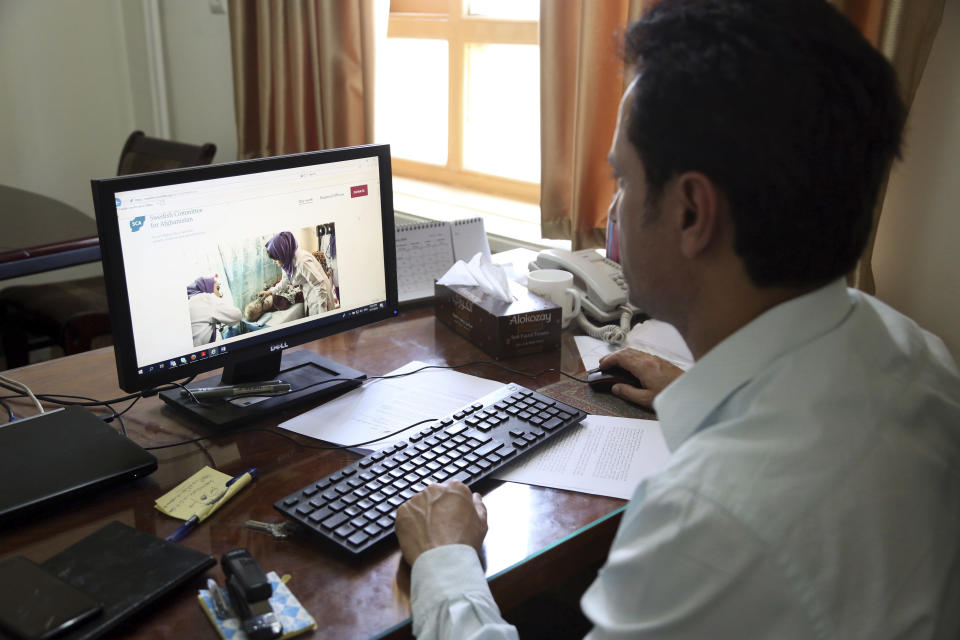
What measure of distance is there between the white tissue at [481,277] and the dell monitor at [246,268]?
0.70ft

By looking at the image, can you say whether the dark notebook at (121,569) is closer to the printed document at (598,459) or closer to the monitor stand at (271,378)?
the monitor stand at (271,378)

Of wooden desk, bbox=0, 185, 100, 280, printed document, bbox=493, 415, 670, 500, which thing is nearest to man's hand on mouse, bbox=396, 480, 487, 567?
printed document, bbox=493, 415, 670, 500

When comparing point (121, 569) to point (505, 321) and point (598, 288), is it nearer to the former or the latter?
point (505, 321)

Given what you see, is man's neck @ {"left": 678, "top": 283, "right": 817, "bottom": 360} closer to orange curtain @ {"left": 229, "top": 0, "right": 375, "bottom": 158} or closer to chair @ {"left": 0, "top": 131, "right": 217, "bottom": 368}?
orange curtain @ {"left": 229, "top": 0, "right": 375, "bottom": 158}

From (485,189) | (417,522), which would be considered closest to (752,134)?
(417,522)

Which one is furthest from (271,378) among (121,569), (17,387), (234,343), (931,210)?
(931,210)

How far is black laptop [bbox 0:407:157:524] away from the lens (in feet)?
3.48

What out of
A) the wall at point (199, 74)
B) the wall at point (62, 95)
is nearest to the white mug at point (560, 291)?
the wall at point (199, 74)

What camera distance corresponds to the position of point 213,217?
126cm

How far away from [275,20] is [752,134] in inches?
99.5

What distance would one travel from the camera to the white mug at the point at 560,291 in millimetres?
1714

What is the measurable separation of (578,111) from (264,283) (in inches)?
41.7

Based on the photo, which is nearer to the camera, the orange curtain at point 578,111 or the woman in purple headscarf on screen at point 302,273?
the woman in purple headscarf on screen at point 302,273

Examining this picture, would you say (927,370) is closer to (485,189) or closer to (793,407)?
(793,407)
